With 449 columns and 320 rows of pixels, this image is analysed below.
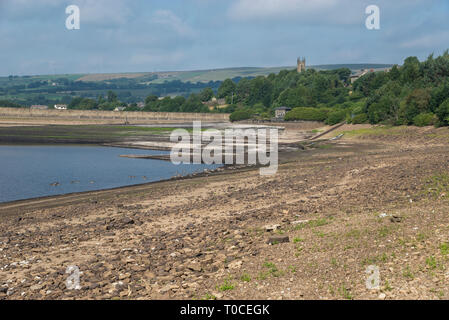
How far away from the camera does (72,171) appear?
167 ft

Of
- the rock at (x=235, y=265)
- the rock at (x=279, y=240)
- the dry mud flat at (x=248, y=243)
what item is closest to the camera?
the dry mud flat at (x=248, y=243)

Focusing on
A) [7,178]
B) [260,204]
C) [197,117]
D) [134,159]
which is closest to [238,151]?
[134,159]

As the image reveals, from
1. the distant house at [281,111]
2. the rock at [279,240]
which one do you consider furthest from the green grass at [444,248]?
the distant house at [281,111]

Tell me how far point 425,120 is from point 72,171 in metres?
52.7

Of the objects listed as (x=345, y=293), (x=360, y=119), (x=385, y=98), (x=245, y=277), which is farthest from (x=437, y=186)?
(x=360, y=119)

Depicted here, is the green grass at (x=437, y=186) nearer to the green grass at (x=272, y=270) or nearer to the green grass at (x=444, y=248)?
the green grass at (x=444, y=248)

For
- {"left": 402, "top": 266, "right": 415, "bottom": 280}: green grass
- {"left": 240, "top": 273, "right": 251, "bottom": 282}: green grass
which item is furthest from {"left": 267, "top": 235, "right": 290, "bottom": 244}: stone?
{"left": 402, "top": 266, "right": 415, "bottom": 280}: green grass

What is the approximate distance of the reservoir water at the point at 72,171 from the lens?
40.1m

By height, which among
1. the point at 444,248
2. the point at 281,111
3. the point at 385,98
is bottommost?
the point at 444,248

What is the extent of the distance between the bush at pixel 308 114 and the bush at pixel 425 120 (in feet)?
156

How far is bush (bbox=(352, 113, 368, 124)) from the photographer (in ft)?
309

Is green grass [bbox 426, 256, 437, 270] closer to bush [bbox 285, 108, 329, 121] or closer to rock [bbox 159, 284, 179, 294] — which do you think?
rock [bbox 159, 284, 179, 294]

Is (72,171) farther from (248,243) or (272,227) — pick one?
(248,243)
